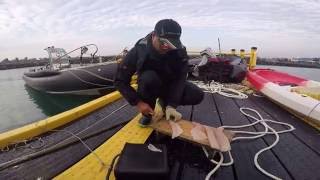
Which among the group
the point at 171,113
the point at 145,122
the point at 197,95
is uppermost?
the point at 197,95

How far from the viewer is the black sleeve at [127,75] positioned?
2.18 meters

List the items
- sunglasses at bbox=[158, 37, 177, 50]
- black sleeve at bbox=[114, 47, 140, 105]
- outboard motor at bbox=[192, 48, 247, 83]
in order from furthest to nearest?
1. outboard motor at bbox=[192, 48, 247, 83]
2. black sleeve at bbox=[114, 47, 140, 105]
3. sunglasses at bbox=[158, 37, 177, 50]

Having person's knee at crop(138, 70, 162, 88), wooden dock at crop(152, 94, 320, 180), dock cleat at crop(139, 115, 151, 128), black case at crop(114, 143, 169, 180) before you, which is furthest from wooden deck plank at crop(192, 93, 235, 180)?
black case at crop(114, 143, 169, 180)

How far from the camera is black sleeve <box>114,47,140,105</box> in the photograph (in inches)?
85.9

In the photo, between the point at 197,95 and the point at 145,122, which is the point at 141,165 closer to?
the point at 145,122

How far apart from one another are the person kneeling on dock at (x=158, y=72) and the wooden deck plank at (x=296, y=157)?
33.0 inches

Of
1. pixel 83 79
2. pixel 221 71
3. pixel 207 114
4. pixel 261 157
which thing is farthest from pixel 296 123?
pixel 83 79

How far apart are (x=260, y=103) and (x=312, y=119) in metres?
1.00

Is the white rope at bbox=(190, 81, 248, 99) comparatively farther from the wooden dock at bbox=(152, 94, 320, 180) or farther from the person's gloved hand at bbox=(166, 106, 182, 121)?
the person's gloved hand at bbox=(166, 106, 182, 121)

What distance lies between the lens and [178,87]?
7.66 ft

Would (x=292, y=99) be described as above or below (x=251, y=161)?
above

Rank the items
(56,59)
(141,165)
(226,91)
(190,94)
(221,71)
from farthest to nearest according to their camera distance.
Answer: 1. (56,59)
2. (221,71)
3. (226,91)
4. (190,94)
5. (141,165)

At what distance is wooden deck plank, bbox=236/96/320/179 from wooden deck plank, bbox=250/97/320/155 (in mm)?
79

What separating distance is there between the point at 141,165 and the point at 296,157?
125cm
